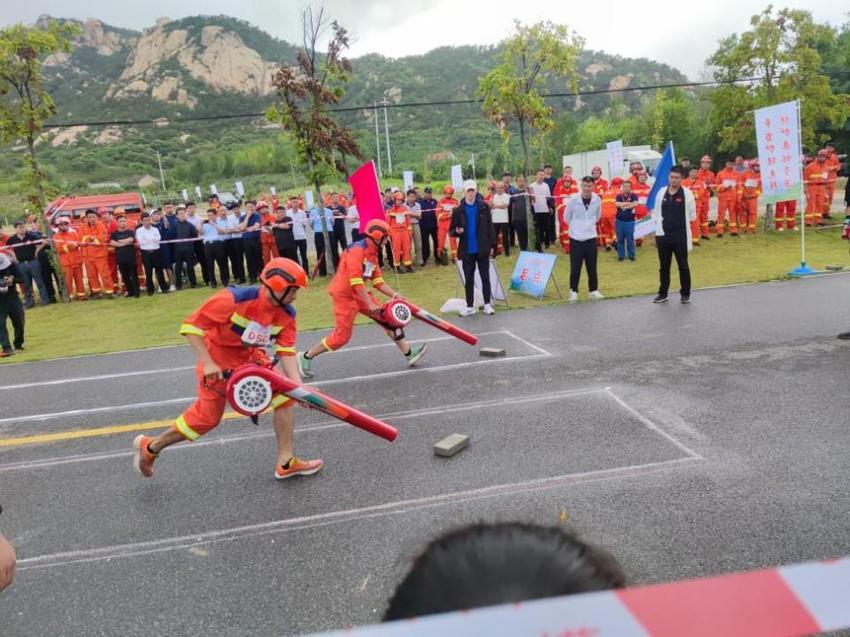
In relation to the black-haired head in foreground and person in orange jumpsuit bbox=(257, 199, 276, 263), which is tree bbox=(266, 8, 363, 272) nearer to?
person in orange jumpsuit bbox=(257, 199, 276, 263)

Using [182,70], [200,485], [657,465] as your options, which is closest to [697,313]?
[657,465]

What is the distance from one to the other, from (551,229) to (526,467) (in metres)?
13.3

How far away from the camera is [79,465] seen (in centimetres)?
573

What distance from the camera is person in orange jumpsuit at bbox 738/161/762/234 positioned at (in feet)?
56.1

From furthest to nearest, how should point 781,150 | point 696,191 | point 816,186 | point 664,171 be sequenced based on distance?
point 816,186 < point 696,191 < point 781,150 < point 664,171

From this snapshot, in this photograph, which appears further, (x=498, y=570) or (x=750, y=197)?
(x=750, y=197)

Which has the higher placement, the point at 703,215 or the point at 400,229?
the point at 400,229

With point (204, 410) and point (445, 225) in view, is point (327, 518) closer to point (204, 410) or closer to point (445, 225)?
point (204, 410)

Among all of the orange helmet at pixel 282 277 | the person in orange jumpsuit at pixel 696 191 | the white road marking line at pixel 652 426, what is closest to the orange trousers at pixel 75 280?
the orange helmet at pixel 282 277

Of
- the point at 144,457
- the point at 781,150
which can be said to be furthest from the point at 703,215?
the point at 144,457

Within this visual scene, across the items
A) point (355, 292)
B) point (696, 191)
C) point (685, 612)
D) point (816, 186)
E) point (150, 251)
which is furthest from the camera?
point (816, 186)

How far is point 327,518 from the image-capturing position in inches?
171

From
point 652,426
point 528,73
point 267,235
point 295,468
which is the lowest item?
point 652,426

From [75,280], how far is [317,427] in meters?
13.0
